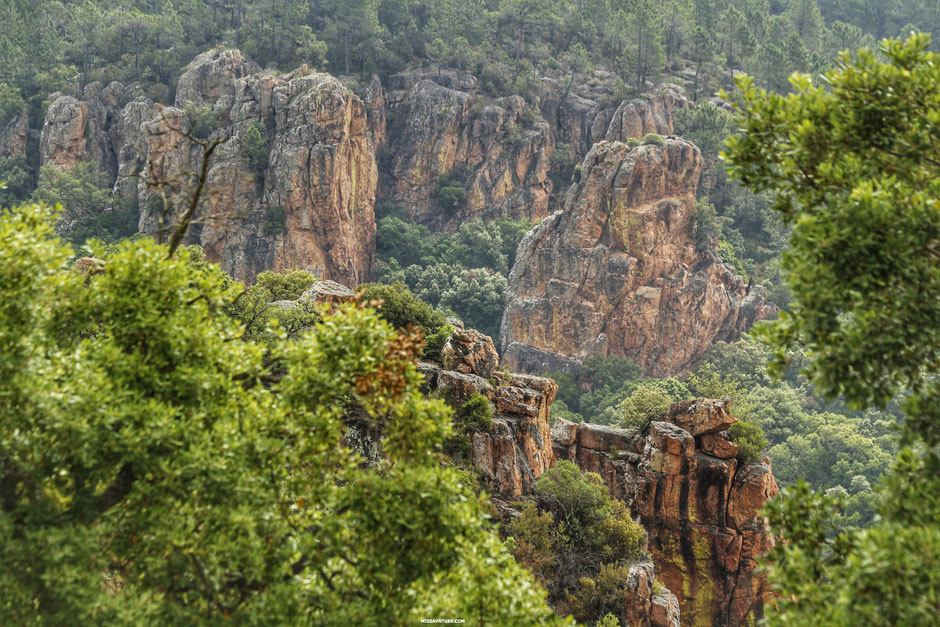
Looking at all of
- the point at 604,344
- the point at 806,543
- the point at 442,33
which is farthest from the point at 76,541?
the point at 442,33

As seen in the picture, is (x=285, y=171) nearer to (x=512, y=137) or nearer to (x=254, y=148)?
(x=254, y=148)

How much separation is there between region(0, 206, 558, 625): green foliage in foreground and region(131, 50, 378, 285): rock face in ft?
199

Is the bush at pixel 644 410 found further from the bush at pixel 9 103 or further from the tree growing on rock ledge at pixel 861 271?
the bush at pixel 9 103

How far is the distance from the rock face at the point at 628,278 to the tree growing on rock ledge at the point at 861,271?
2476 inches

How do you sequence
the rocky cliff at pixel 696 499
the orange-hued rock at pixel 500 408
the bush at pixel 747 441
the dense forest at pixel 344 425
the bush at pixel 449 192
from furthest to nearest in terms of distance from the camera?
the bush at pixel 449 192 < the bush at pixel 747 441 < the rocky cliff at pixel 696 499 < the orange-hued rock at pixel 500 408 < the dense forest at pixel 344 425

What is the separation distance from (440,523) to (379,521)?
30.9 inches

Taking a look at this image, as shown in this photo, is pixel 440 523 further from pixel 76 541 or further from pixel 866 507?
pixel 866 507

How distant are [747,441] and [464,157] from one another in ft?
216

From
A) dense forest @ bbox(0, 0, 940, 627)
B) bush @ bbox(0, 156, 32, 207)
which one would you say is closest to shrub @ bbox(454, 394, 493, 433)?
dense forest @ bbox(0, 0, 940, 627)

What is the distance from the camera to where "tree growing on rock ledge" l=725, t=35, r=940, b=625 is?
7.52 m

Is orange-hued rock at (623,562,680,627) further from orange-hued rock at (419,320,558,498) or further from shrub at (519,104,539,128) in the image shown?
shrub at (519,104,539,128)

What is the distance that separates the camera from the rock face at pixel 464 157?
89750 millimetres

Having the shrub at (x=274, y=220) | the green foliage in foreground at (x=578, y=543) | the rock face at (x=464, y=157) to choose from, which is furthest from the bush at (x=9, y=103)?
the green foliage in foreground at (x=578, y=543)

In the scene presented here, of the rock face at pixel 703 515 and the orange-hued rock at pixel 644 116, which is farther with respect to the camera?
the orange-hued rock at pixel 644 116
